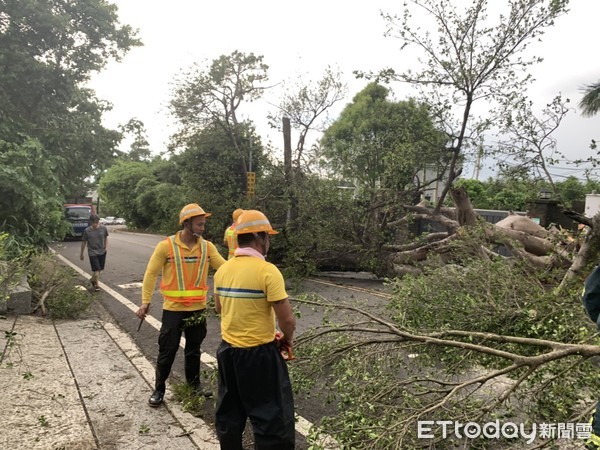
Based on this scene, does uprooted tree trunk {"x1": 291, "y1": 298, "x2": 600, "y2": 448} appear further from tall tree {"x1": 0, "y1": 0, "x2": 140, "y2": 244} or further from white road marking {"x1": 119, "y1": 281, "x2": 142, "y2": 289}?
tall tree {"x1": 0, "y1": 0, "x2": 140, "y2": 244}

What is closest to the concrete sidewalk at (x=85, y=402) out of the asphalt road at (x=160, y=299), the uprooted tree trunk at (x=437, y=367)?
the asphalt road at (x=160, y=299)

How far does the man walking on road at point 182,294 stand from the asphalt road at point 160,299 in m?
0.42

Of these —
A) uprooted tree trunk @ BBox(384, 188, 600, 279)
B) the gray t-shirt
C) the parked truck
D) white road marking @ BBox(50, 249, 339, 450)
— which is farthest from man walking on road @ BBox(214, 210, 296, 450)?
the parked truck

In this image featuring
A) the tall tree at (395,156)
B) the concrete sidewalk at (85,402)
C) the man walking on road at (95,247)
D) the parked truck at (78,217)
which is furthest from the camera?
the parked truck at (78,217)

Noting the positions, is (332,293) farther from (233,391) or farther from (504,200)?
(504,200)

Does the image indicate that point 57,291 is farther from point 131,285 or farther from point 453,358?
point 453,358

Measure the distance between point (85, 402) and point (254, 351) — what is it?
201 cm

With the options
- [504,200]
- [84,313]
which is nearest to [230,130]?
[84,313]

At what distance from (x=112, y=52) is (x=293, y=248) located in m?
9.55

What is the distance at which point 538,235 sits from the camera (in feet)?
32.8

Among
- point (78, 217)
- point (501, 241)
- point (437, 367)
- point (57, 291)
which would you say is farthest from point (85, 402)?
point (78, 217)

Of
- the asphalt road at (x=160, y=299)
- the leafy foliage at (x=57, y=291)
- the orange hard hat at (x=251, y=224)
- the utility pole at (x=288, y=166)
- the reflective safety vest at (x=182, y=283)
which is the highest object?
the utility pole at (x=288, y=166)

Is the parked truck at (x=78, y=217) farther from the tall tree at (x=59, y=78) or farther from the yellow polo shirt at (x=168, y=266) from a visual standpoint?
the yellow polo shirt at (x=168, y=266)

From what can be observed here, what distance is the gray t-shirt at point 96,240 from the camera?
9109 mm
